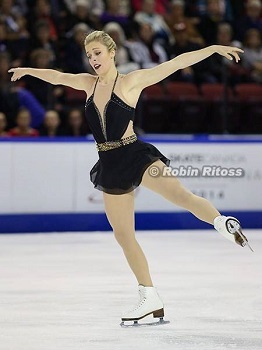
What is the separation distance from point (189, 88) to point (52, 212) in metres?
2.50

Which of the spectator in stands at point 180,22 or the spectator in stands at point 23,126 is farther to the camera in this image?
the spectator in stands at point 180,22

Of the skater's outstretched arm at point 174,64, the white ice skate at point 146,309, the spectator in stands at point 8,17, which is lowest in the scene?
the white ice skate at point 146,309

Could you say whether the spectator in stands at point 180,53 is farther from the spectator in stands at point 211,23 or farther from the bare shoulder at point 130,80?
the bare shoulder at point 130,80

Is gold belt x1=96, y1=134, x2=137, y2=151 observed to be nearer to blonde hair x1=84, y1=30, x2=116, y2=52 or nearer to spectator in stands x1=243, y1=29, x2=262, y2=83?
blonde hair x1=84, y1=30, x2=116, y2=52

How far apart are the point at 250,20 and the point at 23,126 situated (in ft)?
13.5

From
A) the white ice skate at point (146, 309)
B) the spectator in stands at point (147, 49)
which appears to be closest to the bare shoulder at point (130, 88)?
the white ice skate at point (146, 309)

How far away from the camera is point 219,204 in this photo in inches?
384

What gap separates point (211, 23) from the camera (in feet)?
39.1

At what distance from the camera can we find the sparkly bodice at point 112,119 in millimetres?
4707

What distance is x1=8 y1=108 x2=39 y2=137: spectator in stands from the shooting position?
30.8 ft

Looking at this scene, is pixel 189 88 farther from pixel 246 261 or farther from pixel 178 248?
pixel 246 261

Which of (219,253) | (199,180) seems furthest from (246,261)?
(199,180)

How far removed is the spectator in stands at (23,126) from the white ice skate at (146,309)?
486cm

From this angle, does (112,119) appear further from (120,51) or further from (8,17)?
(8,17)
